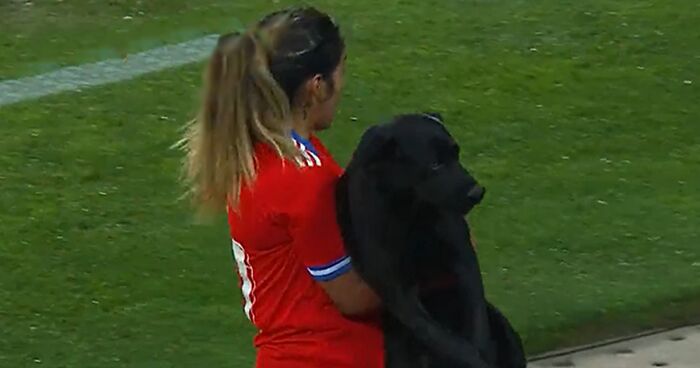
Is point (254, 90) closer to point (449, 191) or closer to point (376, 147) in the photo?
point (376, 147)

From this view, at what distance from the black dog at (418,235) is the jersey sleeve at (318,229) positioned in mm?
22

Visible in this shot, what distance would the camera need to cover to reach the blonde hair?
2969 mm

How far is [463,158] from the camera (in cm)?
819

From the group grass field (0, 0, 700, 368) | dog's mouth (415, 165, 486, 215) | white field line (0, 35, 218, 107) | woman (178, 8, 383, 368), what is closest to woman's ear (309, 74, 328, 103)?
woman (178, 8, 383, 368)

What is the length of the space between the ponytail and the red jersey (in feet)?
0.09

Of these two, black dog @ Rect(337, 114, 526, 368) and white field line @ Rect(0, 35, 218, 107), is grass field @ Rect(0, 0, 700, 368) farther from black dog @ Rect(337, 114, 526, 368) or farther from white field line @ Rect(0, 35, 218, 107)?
black dog @ Rect(337, 114, 526, 368)

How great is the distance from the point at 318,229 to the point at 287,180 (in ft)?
0.39

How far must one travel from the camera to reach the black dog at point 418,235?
2924 mm

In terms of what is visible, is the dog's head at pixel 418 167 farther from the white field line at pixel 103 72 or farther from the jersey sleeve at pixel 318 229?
the white field line at pixel 103 72

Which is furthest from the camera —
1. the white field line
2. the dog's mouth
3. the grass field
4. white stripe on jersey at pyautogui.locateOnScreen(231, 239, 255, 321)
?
the white field line

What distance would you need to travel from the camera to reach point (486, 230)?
7031 mm

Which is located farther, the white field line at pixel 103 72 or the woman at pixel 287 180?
the white field line at pixel 103 72

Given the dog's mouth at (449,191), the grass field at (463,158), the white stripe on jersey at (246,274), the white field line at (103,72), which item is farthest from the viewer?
the white field line at (103,72)

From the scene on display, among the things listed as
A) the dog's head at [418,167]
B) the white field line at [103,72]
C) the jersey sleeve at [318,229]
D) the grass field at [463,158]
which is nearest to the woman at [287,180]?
the jersey sleeve at [318,229]
